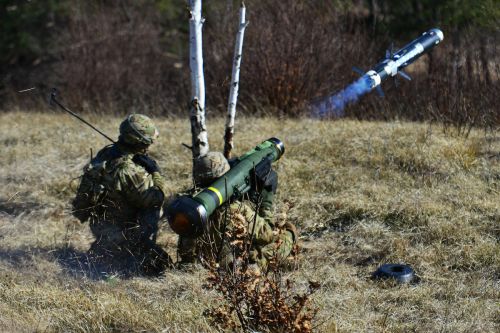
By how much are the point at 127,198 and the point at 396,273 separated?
2256 mm

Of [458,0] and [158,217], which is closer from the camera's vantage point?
[158,217]

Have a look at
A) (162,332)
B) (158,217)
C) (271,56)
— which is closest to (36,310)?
(162,332)

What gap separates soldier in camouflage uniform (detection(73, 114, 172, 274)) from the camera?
6.03 m

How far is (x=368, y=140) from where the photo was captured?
8297 millimetres

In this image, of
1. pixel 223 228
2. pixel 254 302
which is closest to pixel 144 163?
pixel 223 228

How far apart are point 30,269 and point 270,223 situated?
2053 millimetres

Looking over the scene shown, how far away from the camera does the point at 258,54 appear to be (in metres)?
10.6

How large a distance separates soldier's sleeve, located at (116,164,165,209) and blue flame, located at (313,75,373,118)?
4.59 m

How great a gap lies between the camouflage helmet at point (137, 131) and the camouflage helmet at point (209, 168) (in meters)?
0.66

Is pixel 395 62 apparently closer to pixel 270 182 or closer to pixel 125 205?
pixel 270 182

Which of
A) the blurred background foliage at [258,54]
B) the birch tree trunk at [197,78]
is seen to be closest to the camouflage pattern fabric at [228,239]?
the birch tree trunk at [197,78]

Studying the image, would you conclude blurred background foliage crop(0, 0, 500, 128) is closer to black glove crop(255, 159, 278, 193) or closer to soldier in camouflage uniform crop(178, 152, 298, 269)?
black glove crop(255, 159, 278, 193)

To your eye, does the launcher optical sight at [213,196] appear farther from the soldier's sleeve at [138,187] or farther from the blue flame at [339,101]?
the blue flame at [339,101]

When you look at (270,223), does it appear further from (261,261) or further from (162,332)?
(162,332)
